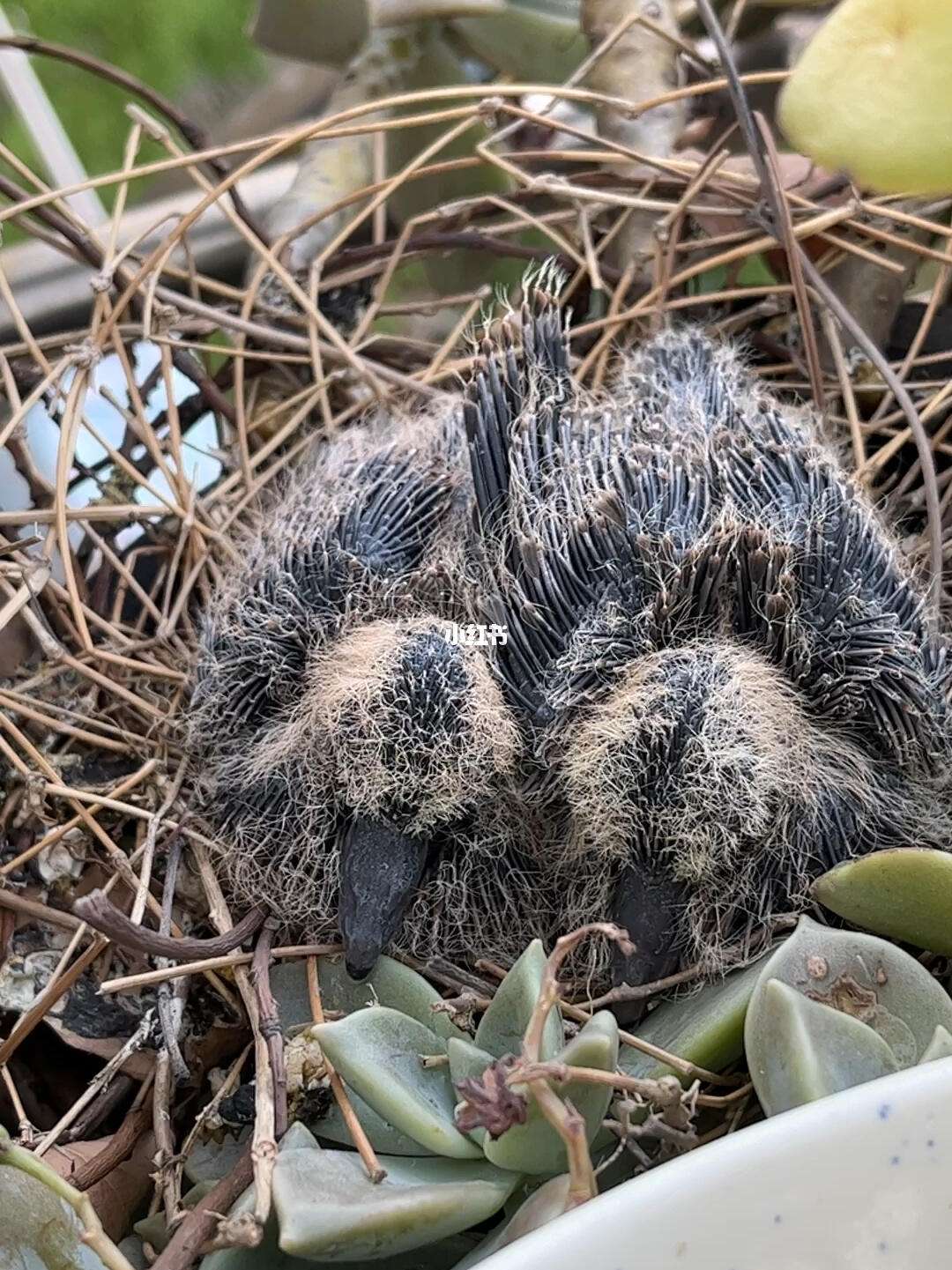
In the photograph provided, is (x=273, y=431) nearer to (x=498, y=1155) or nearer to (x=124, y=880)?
(x=124, y=880)

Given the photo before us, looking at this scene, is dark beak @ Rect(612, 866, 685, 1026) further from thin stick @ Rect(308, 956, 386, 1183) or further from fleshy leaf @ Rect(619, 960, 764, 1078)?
thin stick @ Rect(308, 956, 386, 1183)

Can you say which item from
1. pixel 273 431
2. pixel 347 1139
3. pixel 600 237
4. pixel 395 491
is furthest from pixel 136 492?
pixel 347 1139

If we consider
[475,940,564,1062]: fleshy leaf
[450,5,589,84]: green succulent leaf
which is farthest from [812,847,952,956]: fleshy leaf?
[450,5,589,84]: green succulent leaf

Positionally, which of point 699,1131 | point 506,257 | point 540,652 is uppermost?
point 506,257

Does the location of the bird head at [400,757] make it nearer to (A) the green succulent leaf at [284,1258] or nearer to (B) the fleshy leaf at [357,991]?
(B) the fleshy leaf at [357,991]

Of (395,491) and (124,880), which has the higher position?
(395,491)

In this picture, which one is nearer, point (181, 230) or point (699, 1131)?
point (699, 1131)

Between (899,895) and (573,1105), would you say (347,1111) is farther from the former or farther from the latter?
(899,895)
